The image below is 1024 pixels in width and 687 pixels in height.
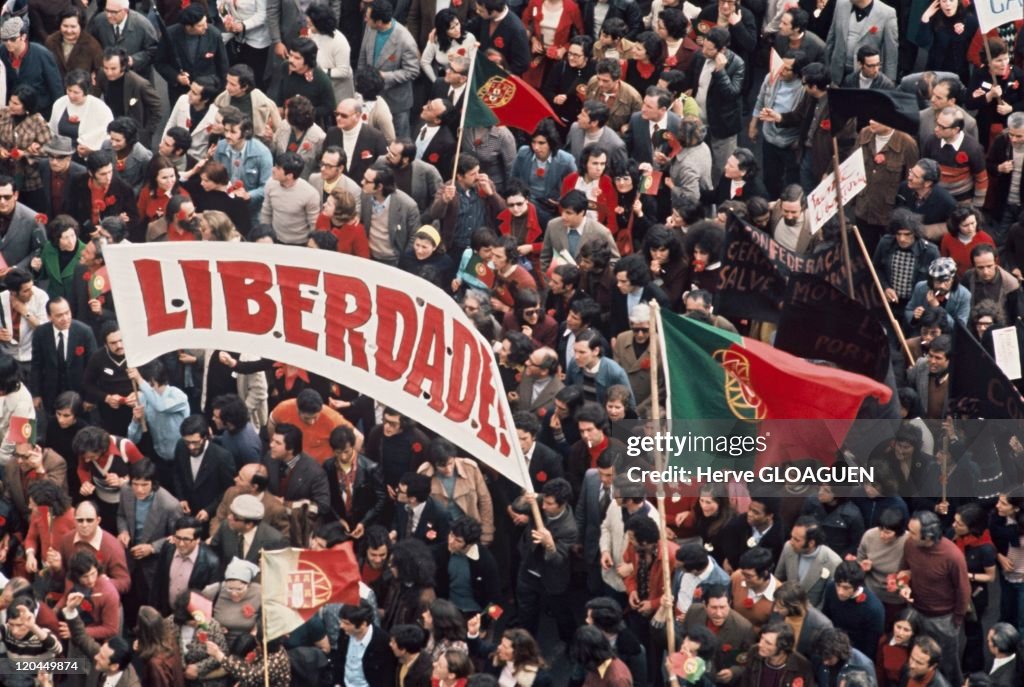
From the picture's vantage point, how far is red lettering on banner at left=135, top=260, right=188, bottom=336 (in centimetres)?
1448

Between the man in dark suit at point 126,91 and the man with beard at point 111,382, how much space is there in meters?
3.91

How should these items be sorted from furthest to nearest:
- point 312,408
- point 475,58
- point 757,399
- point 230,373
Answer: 1. point 475,58
2. point 230,373
3. point 312,408
4. point 757,399

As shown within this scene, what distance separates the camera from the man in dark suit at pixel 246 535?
17156 millimetres

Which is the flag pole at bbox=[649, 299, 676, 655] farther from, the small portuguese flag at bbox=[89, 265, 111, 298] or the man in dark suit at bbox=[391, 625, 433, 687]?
the small portuguese flag at bbox=[89, 265, 111, 298]

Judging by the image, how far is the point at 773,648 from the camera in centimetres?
1595

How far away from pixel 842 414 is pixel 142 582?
5.06 m

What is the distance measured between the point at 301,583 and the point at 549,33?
777cm

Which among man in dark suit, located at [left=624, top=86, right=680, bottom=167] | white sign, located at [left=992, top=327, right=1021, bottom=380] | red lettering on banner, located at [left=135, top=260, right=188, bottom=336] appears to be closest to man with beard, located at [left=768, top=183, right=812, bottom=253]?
man in dark suit, located at [left=624, top=86, right=680, bottom=167]

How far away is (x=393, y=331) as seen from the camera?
579 inches

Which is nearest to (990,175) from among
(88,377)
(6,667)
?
(88,377)

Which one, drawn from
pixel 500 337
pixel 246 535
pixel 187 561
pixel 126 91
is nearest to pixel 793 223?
pixel 500 337

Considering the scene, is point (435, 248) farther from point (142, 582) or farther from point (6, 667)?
point (6, 667)

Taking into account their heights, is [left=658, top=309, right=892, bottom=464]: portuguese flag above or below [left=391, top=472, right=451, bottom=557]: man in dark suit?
above

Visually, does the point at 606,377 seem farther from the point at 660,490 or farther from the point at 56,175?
the point at 56,175
